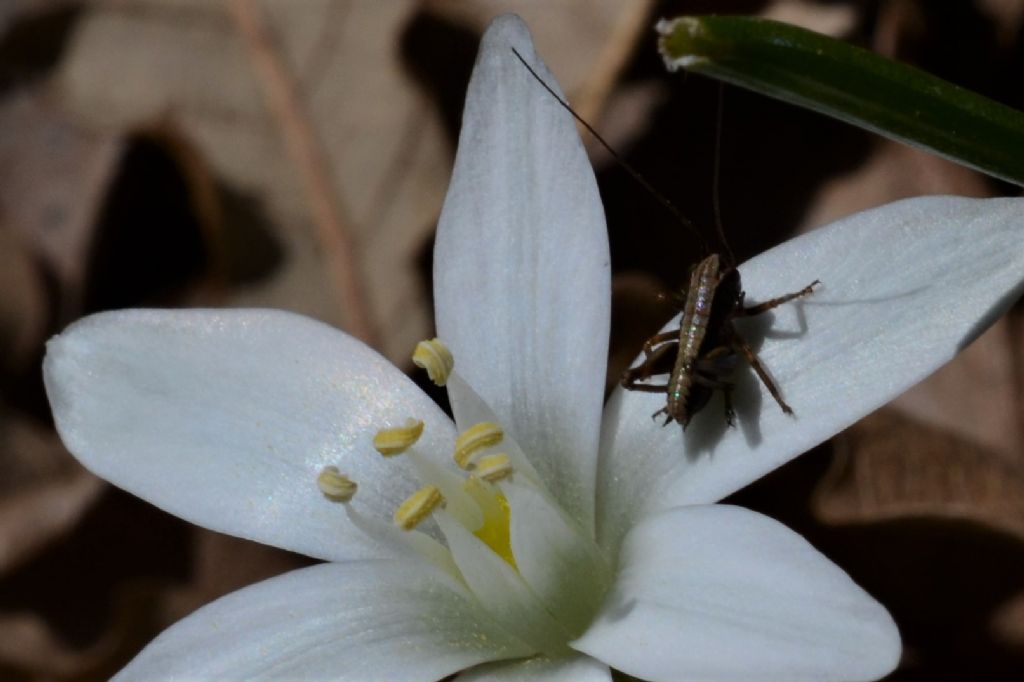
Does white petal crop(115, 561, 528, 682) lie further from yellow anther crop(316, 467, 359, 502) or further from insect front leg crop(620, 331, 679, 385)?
insect front leg crop(620, 331, 679, 385)

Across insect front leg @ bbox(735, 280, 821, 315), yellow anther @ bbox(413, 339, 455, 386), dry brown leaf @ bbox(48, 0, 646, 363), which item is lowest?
dry brown leaf @ bbox(48, 0, 646, 363)

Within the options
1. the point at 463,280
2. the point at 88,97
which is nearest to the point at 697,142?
the point at 463,280

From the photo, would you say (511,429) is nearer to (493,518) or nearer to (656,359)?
(493,518)

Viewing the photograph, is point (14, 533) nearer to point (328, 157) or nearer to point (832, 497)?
point (328, 157)

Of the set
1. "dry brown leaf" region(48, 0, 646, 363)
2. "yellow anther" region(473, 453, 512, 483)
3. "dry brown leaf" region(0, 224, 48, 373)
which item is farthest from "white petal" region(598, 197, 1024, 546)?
"dry brown leaf" region(0, 224, 48, 373)

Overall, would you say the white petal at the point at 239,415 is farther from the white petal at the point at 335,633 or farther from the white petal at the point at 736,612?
the white petal at the point at 736,612

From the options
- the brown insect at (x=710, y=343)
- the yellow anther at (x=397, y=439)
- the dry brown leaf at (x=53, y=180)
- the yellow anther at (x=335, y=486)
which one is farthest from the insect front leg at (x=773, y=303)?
the dry brown leaf at (x=53, y=180)

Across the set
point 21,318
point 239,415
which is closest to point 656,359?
point 239,415
